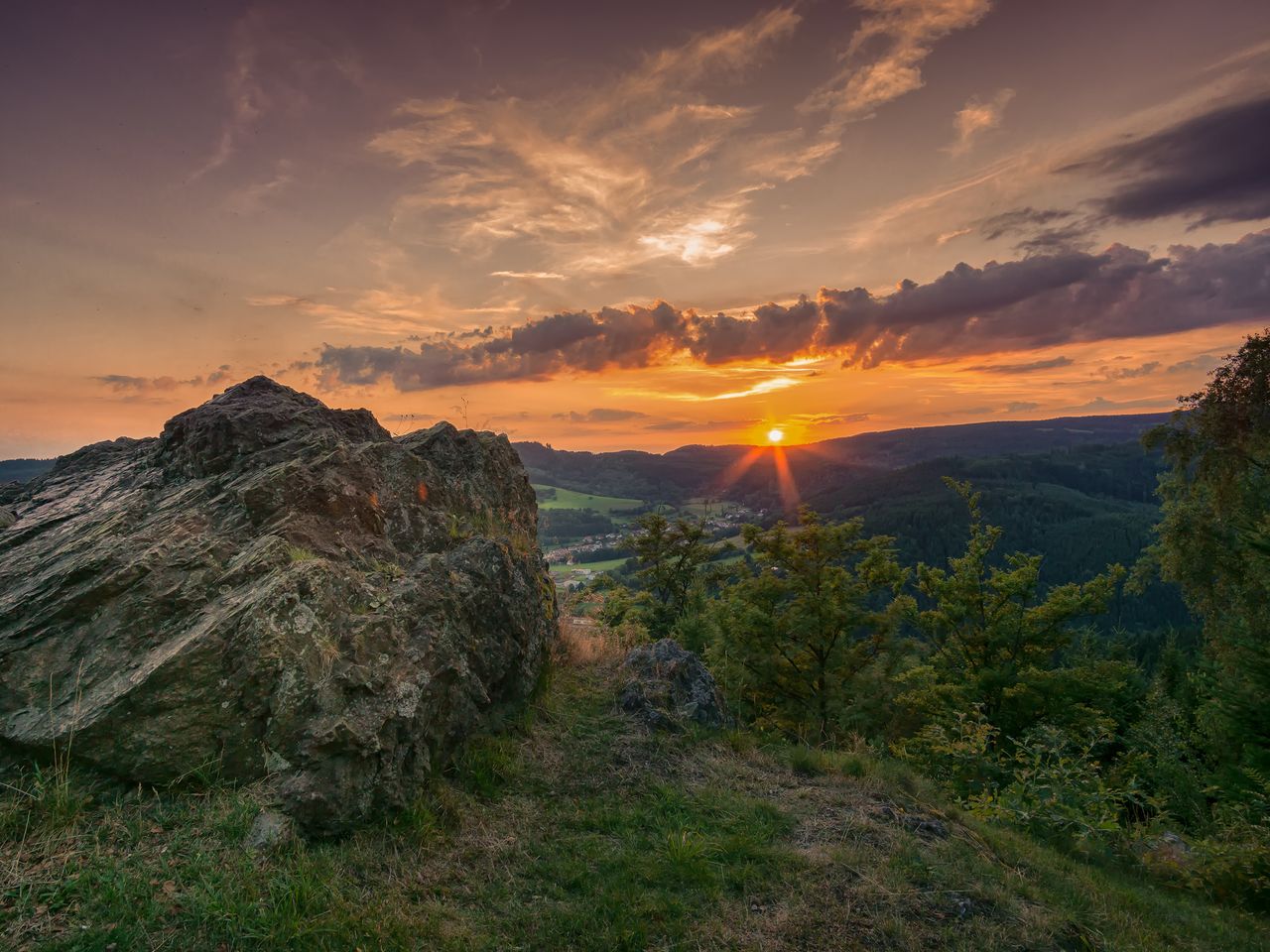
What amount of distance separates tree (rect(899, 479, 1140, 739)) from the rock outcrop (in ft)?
35.9

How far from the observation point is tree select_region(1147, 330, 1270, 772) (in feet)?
67.4

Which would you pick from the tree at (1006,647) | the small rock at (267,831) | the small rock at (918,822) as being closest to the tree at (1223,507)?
→ the tree at (1006,647)

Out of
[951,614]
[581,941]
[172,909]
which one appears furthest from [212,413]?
[951,614]

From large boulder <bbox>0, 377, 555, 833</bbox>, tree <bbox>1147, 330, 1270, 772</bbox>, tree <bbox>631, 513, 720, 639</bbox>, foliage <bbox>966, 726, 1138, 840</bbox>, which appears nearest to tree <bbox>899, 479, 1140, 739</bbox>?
tree <bbox>1147, 330, 1270, 772</bbox>

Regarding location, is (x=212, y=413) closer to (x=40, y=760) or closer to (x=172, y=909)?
(x=40, y=760)

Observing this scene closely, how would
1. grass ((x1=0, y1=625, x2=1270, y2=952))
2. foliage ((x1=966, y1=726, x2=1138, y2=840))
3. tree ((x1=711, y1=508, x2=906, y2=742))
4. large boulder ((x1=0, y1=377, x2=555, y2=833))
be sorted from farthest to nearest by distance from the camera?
1. tree ((x1=711, y1=508, x2=906, y2=742))
2. foliage ((x1=966, y1=726, x2=1138, y2=840))
3. large boulder ((x1=0, y1=377, x2=555, y2=833))
4. grass ((x1=0, y1=625, x2=1270, y2=952))

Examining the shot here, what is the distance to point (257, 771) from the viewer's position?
18.7ft

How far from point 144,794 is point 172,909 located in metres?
1.48

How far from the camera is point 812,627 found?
20.1m

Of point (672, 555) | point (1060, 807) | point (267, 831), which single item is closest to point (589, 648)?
point (267, 831)

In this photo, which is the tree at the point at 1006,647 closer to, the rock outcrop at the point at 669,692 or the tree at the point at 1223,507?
the tree at the point at 1223,507

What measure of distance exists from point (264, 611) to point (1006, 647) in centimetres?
2405

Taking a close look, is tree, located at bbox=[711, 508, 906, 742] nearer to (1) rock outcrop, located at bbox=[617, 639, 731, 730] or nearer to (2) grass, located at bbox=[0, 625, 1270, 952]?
(1) rock outcrop, located at bbox=[617, 639, 731, 730]

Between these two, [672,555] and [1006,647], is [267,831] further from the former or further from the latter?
[672,555]
